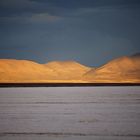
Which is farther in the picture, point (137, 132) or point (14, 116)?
point (14, 116)

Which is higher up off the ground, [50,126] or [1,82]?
[50,126]

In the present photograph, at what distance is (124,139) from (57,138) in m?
1.75

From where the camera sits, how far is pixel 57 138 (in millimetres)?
11336

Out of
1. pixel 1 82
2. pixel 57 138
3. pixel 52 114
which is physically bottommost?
pixel 1 82

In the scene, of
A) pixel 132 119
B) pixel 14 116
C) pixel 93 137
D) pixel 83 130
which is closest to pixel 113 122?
pixel 132 119

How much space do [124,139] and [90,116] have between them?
5.85 metres

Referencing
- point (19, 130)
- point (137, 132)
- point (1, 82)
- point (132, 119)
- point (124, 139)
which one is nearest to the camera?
point (124, 139)

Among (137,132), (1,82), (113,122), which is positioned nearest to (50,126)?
(113,122)

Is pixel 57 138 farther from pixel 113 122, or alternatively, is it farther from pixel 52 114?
pixel 52 114

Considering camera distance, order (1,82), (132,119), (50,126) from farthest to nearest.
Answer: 1. (1,82)
2. (132,119)
3. (50,126)

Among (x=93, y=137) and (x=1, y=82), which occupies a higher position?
(x=93, y=137)

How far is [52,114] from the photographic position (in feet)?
58.0

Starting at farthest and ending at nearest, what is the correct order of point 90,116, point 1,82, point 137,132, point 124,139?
point 1,82
point 90,116
point 137,132
point 124,139

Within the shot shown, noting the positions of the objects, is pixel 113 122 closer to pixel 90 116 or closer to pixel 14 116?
pixel 90 116
